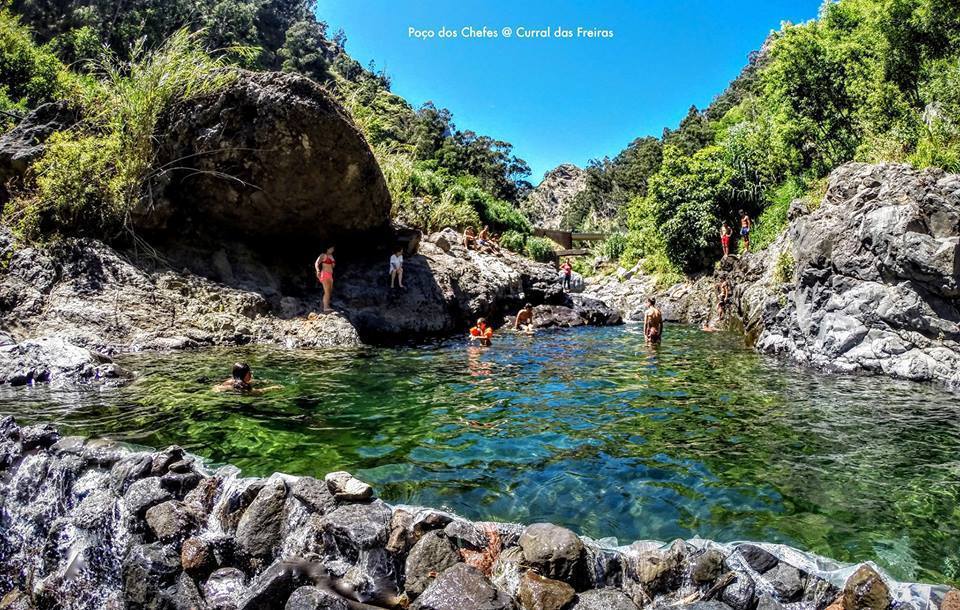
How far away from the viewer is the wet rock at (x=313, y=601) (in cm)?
338

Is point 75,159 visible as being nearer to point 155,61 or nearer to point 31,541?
point 155,61

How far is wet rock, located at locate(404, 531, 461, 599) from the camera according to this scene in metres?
3.74

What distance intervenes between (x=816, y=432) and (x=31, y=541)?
806 centimetres

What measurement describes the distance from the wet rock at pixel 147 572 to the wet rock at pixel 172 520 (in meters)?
0.20

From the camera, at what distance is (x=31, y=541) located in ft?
15.6

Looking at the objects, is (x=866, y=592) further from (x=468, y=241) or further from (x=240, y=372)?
(x=468, y=241)

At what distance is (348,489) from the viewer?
451 cm

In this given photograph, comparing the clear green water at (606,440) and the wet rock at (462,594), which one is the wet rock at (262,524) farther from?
the wet rock at (462,594)

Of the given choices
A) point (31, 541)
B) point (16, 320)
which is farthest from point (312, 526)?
point (16, 320)

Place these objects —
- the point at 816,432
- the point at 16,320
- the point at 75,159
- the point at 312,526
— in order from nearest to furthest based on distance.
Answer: the point at 312,526
the point at 816,432
the point at 16,320
the point at 75,159

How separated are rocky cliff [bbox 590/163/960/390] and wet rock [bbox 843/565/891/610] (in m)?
7.92

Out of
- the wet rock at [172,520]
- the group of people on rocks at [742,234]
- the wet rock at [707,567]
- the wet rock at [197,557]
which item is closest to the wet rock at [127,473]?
the wet rock at [172,520]

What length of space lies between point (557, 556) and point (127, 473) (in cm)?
386

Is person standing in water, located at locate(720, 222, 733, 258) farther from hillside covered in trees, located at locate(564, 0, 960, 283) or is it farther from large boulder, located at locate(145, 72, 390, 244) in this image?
large boulder, located at locate(145, 72, 390, 244)
